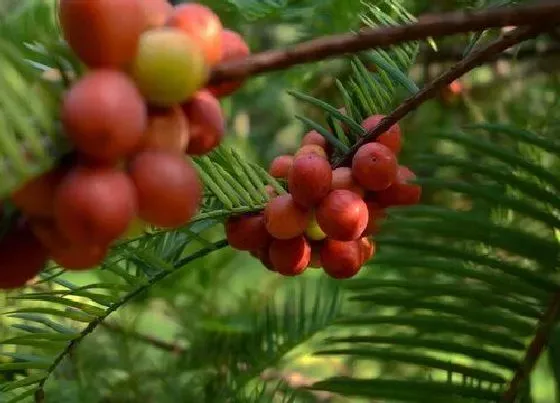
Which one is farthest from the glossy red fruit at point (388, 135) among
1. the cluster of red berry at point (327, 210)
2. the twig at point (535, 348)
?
the twig at point (535, 348)

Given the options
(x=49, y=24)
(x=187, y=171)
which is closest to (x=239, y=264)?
(x=49, y=24)

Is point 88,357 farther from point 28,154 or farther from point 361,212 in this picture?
point 28,154

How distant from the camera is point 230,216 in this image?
0.44m

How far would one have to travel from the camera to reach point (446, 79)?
399 millimetres

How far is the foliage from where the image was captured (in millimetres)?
386

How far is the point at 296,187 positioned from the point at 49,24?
0.73 feet

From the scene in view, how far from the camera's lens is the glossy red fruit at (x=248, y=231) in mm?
436

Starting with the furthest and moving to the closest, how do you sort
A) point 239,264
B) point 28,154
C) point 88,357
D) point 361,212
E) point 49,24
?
point 239,264
point 88,357
point 49,24
point 361,212
point 28,154

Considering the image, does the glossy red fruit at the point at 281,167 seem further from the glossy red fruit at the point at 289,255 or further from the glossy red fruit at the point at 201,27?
the glossy red fruit at the point at 201,27

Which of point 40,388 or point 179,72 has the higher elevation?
point 179,72

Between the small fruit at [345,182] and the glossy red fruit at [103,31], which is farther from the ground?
the glossy red fruit at [103,31]

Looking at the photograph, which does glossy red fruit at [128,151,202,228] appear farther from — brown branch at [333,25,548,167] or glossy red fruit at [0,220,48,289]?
brown branch at [333,25,548,167]

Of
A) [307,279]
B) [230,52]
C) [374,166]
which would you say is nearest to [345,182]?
[374,166]

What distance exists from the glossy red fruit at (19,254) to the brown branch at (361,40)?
7 centimetres
